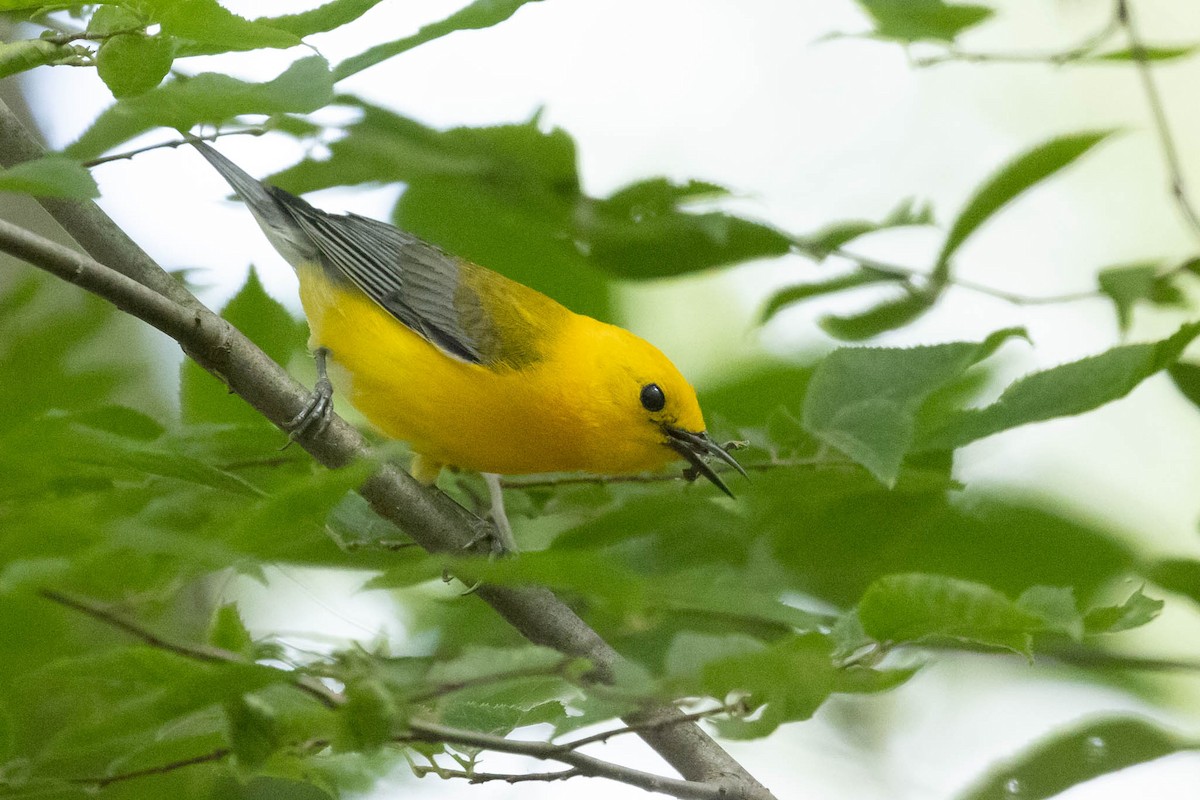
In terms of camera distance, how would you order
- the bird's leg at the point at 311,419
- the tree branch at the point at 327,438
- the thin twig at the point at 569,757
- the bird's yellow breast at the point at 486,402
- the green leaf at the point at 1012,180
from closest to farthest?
the thin twig at the point at 569,757 < the tree branch at the point at 327,438 < the bird's leg at the point at 311,419 < the green leaf at the point at 1012,180 < the bird's yellow breast at the point at 486,402

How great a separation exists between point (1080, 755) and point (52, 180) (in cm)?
271

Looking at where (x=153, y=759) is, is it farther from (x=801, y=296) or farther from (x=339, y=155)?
(x=801, y=296)

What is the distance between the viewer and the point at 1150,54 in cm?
360

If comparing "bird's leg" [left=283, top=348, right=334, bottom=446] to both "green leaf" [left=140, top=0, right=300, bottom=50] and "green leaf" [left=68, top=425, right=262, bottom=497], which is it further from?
"green leaf" [left=140, top=0, right=300, bottom=50]

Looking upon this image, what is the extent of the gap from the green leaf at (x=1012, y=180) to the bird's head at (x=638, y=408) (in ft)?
3.37

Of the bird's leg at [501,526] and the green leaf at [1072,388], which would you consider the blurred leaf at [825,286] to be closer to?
the green leaf at [1072,388]

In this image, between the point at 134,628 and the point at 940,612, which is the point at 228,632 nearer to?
the point at 134,628

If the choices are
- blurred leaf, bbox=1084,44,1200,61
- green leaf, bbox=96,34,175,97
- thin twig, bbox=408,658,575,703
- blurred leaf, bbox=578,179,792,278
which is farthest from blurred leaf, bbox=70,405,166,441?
blurred leaf, bbox=1084,44,1200,61

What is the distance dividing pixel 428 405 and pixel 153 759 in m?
2.05

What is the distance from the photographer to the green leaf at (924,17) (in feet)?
10.8

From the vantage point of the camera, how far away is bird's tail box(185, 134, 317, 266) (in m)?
4.41

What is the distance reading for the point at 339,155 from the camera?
138 inches

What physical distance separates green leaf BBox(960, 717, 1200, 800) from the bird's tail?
3189 millimetres

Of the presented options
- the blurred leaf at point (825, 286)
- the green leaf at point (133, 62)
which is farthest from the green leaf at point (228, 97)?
the blurred leaf at point (825, 286)
